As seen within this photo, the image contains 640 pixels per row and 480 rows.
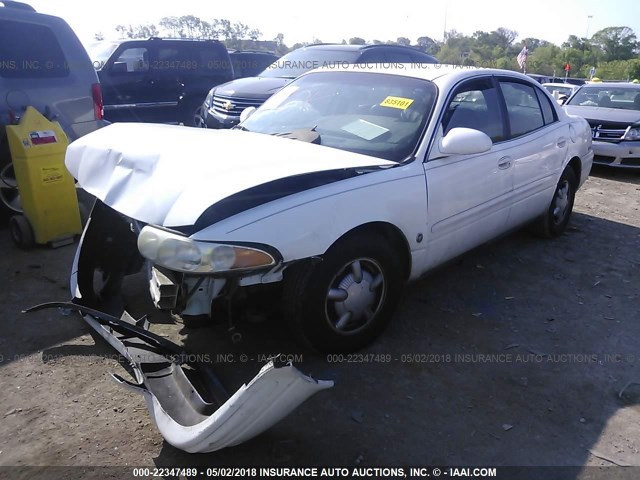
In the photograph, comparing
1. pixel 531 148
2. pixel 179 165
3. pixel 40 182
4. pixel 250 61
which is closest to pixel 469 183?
pixel 531 148

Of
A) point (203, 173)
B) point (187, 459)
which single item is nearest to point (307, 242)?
point (203, 173)

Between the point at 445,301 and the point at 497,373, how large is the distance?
908 millimetres

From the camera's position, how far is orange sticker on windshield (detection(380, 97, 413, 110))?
347 cm

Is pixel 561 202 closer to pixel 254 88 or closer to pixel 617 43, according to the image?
pixel 254 88

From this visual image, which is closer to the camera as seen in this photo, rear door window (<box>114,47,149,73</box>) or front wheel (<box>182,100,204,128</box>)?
rear door window (<box>114,47,149,73</box>)

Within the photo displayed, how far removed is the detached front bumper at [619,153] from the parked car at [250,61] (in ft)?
33.6

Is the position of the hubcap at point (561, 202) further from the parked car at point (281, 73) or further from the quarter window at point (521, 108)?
the parked car at point (281, 73)

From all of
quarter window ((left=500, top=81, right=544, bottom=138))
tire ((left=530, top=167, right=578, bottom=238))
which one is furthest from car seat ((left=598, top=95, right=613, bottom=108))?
quarter window ((left=500, top=81, right=544, bottom=138))

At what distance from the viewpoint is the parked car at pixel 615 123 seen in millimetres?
8477

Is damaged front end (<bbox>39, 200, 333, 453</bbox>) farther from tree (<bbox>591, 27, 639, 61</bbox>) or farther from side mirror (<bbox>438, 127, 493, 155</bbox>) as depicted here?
tree (<bbox>591, 27, 639, 61</bbox>)

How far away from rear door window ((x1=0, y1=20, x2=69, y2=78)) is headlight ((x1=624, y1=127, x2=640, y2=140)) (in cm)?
823

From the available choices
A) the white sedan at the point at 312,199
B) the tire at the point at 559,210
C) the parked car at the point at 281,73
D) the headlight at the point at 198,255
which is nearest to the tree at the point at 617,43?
the parked car at the point at 281,73

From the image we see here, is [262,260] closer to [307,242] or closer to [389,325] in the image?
[307,242]

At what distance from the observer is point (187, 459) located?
2396mm
